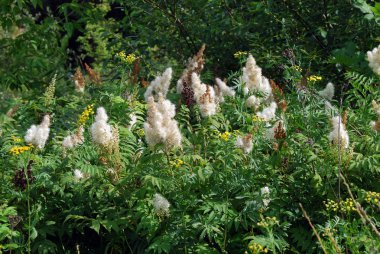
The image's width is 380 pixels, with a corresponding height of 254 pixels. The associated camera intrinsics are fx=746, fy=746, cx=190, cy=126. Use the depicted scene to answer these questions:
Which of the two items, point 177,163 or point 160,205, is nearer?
point 160,205

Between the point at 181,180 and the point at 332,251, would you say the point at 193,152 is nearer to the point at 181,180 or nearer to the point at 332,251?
the point at 181,180

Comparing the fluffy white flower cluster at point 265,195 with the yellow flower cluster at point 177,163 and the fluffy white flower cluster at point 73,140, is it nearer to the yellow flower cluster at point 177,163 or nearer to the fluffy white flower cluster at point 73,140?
the yellow flower cluster at point 177,163

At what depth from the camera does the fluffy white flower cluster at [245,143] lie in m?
4.61

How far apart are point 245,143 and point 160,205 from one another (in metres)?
0.68

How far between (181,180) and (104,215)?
58cm

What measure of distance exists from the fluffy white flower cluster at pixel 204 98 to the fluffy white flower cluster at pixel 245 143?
550 mm

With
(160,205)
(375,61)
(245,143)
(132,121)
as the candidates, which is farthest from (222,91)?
(160,205)

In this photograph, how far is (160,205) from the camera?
4.38m

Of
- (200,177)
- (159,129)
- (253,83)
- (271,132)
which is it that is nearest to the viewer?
(159,129)

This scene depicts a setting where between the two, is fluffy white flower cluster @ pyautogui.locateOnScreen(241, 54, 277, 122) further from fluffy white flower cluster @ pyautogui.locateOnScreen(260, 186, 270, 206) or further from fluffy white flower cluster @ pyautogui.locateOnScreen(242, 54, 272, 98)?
fluffy white flower cluster @ pyautogui.locateOnScreen(260, 186, 270, 206)

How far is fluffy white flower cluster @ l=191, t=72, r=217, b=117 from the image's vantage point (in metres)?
5.17

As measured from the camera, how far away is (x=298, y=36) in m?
8.08

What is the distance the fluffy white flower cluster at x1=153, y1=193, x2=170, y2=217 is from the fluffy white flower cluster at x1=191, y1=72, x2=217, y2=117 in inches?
38.3

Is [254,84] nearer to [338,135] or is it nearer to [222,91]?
[222,91]
